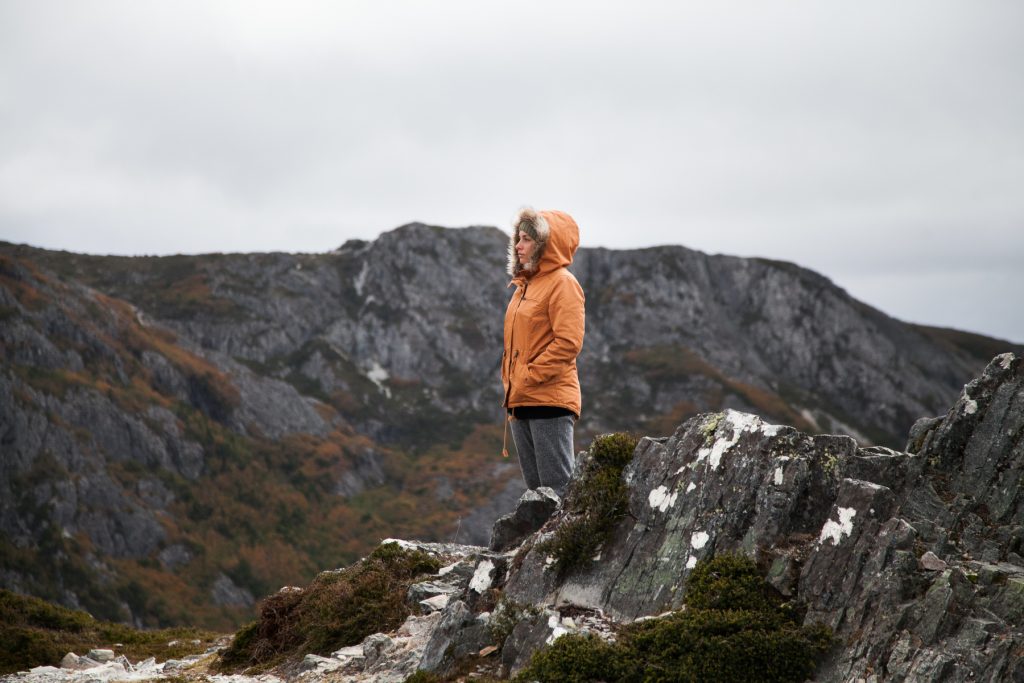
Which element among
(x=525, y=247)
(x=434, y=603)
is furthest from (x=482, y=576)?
(x=525, y=247)

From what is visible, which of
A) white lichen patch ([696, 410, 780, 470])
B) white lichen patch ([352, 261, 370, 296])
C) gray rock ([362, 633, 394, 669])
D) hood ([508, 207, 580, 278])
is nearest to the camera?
white lichen patch ([696, 410, 780, 470])

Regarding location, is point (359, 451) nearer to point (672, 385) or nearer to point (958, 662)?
point (672, 385)

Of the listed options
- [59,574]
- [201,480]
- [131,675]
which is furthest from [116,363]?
[131,675]

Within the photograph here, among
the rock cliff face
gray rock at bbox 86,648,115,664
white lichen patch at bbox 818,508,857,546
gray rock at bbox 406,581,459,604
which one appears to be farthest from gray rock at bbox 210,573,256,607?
white lichen patch at bbox 818,508,857,546

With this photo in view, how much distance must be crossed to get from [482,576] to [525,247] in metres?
4.85

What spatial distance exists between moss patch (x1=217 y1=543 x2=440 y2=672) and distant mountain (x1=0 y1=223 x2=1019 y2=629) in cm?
6317

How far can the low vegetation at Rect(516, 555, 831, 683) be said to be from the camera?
8.47 meters

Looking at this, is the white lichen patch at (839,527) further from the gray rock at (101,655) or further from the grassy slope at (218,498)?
the grassy slope at (218,498)

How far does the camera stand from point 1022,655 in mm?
7680

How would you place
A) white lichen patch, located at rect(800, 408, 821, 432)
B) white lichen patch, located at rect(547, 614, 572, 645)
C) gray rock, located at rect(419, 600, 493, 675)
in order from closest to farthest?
white lichen patch, located at rect(547, 614, 572, 645) < gray rock, located at rect(419, 600, 493, 675) < white lichen patch, located at rect(800, 408, 821, 432)

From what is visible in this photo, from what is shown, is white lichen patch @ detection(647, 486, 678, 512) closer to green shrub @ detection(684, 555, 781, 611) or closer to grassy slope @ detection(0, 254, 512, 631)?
green shrub @ detection(684, 555, 781, 611)

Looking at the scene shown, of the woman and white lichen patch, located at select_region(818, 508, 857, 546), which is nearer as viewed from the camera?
white lichen patch, located at select_region(818, 508, 857, 546)

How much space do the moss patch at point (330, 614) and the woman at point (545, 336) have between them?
3482 millimetres

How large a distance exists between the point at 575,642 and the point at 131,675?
8287 millimetres
